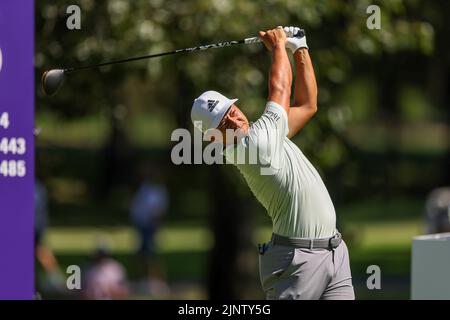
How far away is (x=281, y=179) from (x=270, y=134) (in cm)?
28

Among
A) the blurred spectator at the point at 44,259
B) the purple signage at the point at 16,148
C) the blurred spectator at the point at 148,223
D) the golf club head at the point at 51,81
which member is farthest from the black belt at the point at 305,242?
the blurred spectator at the point at 148,223

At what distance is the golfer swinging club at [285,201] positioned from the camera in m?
7.09

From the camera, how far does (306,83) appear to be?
7816 millimetres

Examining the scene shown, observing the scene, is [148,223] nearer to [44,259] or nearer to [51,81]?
[44,259]

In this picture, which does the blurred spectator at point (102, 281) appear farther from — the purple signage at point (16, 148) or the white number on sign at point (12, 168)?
the white number on sign at point (12, 168)

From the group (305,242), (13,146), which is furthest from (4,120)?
(305,242)

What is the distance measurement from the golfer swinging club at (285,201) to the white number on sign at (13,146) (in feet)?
4.11

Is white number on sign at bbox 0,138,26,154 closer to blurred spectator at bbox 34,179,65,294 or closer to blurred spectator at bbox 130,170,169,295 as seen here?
blurred spectator at bbox 34,179,65,294

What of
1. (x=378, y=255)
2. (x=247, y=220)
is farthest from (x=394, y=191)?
(x=247, y=220)

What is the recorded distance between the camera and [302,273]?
7102mm

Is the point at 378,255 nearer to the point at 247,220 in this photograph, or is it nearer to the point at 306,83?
the point at 247,220

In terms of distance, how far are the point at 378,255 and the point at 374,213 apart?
1020cm

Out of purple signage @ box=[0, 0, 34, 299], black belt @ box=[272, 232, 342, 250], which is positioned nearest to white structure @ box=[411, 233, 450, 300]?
black belt @ box=[272, 232, 342, 250]

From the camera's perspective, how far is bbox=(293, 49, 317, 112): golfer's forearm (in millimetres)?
7762
